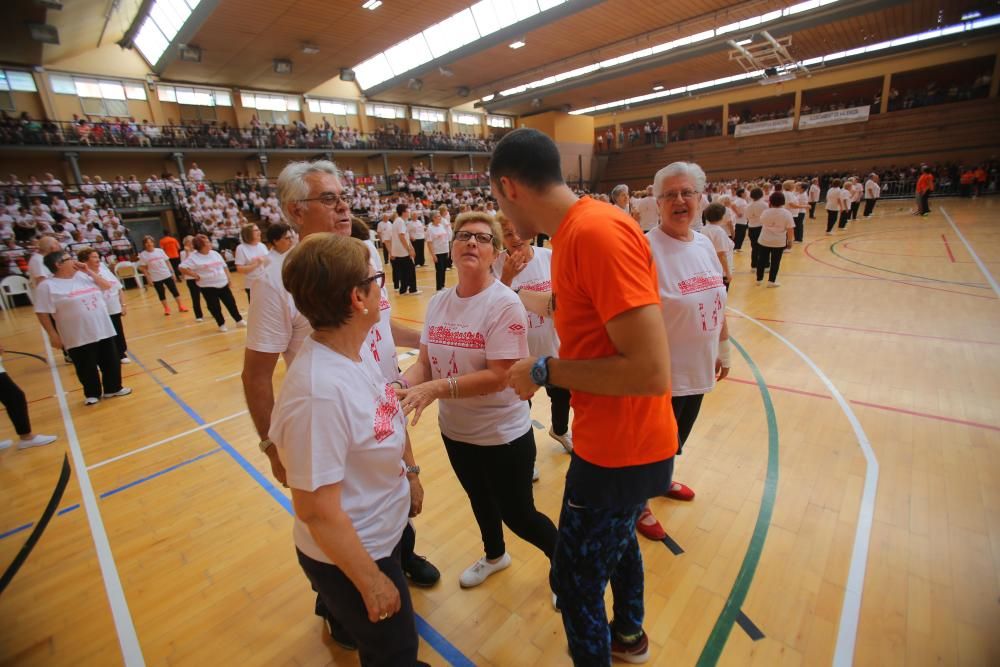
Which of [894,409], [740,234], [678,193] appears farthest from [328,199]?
[740,234]

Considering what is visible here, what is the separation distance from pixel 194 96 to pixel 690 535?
27.2 meters

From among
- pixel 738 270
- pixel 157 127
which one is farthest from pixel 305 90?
pixel 738 270

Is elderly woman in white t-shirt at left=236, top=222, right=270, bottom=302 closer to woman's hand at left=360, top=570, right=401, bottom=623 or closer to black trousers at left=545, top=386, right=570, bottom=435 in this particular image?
black trousers at left=545, top=386, right=570, bottom=435

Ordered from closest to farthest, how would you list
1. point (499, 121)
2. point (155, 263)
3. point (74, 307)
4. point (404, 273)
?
point (74, 307), point (155, 263), point (404, 273), point (499, 121)

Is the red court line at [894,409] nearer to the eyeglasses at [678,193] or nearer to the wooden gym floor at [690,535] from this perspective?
the wooden gym floor at [690,535]

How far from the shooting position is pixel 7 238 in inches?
520

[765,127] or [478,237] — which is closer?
[478,237]

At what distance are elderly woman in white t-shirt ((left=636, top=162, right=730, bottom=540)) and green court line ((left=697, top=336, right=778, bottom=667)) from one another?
0.46 metres

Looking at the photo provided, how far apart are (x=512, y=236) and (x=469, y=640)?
2.49 m

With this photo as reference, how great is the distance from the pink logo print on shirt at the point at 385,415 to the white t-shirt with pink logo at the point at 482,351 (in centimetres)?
55

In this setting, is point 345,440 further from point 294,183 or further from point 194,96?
point 194,96

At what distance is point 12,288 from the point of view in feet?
41.8

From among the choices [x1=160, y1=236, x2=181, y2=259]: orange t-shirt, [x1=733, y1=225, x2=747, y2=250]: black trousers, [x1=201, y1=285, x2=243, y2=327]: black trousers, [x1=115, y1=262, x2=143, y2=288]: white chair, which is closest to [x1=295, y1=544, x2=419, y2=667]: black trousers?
[x1=201, y1=285, x2=243, y2=327]: black trousers

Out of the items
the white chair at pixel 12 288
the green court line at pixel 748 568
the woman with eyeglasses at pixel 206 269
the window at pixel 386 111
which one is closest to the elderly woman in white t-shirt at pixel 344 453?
the green court line at pixel 748 568
